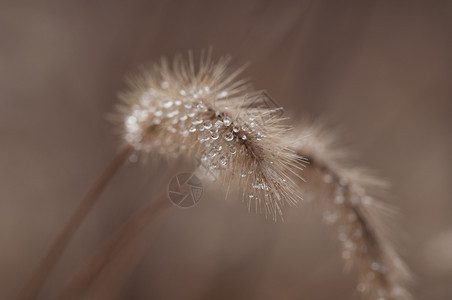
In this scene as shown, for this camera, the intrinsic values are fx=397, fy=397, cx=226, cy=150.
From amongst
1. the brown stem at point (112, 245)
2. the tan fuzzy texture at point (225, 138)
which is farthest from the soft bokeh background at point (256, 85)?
the tan fuzzy texture at point (225, 138)

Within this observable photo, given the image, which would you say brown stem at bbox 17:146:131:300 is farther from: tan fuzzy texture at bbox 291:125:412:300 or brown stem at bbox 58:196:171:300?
tan fuzzy texture at bbox 291:125:412:300

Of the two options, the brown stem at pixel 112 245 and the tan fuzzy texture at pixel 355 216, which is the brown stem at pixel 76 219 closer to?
the brown stem at pixel 112 245

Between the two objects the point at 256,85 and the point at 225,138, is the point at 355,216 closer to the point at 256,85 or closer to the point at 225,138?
the point at 225,138

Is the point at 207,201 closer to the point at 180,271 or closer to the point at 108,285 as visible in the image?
the point at 180,271

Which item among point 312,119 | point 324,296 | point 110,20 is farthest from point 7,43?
point 324,296

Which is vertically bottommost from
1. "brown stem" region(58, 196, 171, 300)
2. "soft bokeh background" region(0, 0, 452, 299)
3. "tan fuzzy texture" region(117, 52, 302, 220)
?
"brown stem" region(58, 196, 171, 300)

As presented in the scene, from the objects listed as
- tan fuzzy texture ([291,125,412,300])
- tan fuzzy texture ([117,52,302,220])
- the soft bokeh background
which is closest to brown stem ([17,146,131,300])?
tan fuzzy texture ([117,52,302,220])
